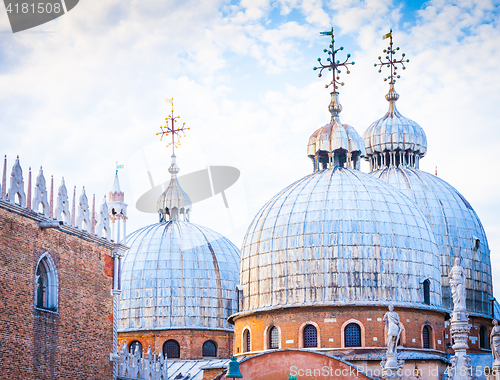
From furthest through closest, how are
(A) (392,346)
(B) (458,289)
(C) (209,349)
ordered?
(C) (209,349), (A) (392,346), (B) (458,289)

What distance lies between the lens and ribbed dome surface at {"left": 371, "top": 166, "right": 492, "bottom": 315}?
4319 centimetres

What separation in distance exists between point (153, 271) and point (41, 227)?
748 inches

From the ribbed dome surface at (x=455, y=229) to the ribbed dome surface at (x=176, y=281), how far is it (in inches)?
406

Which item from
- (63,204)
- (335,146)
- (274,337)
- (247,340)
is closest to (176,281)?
(247,340)

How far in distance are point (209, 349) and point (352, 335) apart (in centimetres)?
1093

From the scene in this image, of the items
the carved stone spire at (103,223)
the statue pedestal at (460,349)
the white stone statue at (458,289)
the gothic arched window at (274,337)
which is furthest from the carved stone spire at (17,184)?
the gothic arched window at (274,337)

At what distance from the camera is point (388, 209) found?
38.5 meters

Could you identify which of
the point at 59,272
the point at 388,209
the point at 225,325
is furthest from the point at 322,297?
the point at 59,272

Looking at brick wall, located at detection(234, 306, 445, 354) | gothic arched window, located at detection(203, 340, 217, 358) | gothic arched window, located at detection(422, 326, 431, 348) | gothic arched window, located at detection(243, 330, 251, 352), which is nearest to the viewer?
brick wall, located at detection(234, 306, 445, 354)

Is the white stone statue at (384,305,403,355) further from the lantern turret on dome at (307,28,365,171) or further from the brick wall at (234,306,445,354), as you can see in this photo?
the lantern turret on dome at (307,28,365,171)

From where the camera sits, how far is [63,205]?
92.2ft

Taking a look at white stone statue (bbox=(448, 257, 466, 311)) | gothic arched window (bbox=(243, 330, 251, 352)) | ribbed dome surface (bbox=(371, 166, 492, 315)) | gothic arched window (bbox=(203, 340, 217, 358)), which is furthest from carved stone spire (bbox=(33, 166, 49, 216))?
ribbed dome surface (bbox=(371, 166, 492, 315))

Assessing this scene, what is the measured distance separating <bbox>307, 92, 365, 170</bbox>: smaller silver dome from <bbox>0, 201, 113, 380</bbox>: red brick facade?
48.1 feet

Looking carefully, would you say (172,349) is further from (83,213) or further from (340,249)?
(83,213)
